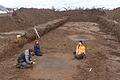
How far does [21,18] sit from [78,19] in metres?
11.3

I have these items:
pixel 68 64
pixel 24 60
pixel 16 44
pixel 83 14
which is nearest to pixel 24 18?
pixel 83 14

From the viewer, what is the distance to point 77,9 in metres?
50.6

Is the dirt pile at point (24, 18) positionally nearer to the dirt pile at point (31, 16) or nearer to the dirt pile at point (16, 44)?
the dirt pile at point (31, 16)

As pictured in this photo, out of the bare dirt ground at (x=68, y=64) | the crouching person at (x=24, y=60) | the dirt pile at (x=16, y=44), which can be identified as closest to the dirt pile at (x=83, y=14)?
the dirt pile at (x=16, y=44)

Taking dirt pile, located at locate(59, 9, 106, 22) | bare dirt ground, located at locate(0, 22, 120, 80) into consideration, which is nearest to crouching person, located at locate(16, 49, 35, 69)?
bare dirt ground, located at locate(0, 22, 120, 80)

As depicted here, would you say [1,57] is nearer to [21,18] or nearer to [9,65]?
[9,65]

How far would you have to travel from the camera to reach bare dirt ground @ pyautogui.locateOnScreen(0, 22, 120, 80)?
1546 cm

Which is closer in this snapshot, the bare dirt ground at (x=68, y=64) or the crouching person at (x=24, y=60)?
the bare dirt ground at (x=68, y=64)

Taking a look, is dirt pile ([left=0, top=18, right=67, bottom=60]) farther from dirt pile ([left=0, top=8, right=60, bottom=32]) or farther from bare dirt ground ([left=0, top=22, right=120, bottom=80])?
dirt pile ([left=0, top=8, right=60, bottom=32])

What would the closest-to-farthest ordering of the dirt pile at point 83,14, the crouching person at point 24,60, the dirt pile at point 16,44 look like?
the crouching person at point 24,60, the dirt pile at point 16,44, the dirt pile at point 83,14

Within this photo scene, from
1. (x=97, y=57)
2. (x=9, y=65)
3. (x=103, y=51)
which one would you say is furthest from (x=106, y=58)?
(x=9, y=65)

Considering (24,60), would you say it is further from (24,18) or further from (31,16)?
(31,16)

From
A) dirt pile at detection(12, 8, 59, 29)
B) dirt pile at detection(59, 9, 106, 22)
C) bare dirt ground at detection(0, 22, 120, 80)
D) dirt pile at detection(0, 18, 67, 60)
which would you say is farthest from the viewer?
dirt pile at detection(59, 9, 106, 22)

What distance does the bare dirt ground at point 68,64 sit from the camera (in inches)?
609
